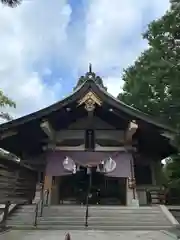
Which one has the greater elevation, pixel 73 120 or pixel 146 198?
pixel 73 120

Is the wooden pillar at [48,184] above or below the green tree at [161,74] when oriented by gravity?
below

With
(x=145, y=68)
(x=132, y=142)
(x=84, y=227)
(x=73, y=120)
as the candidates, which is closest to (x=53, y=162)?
(x=73, y=120)

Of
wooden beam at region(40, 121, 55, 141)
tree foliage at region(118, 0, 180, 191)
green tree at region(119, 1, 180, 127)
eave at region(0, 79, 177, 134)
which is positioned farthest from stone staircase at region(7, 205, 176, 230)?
green tree at region(119, 1, 180, 127)

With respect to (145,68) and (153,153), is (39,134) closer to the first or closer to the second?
(153,153)

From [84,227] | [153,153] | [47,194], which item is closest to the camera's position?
[84,227]

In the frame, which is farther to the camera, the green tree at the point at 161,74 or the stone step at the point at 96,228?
the green tree at the point at 161,74

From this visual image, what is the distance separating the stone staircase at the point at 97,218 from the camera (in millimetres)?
8594

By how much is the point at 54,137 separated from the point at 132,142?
351cm

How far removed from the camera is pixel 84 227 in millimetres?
8438

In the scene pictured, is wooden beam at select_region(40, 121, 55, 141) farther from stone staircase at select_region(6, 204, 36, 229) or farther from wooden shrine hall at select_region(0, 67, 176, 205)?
stone staircase at select_region(6, 204, 36, 229)

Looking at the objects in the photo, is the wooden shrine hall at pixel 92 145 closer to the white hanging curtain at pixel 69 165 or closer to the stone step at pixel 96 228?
the white hanging curtain at pixel 69 165

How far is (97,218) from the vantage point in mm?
9305

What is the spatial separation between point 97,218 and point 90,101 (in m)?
4.72

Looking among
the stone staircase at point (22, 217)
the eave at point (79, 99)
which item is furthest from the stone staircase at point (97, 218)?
the eave at point (79, 99)
